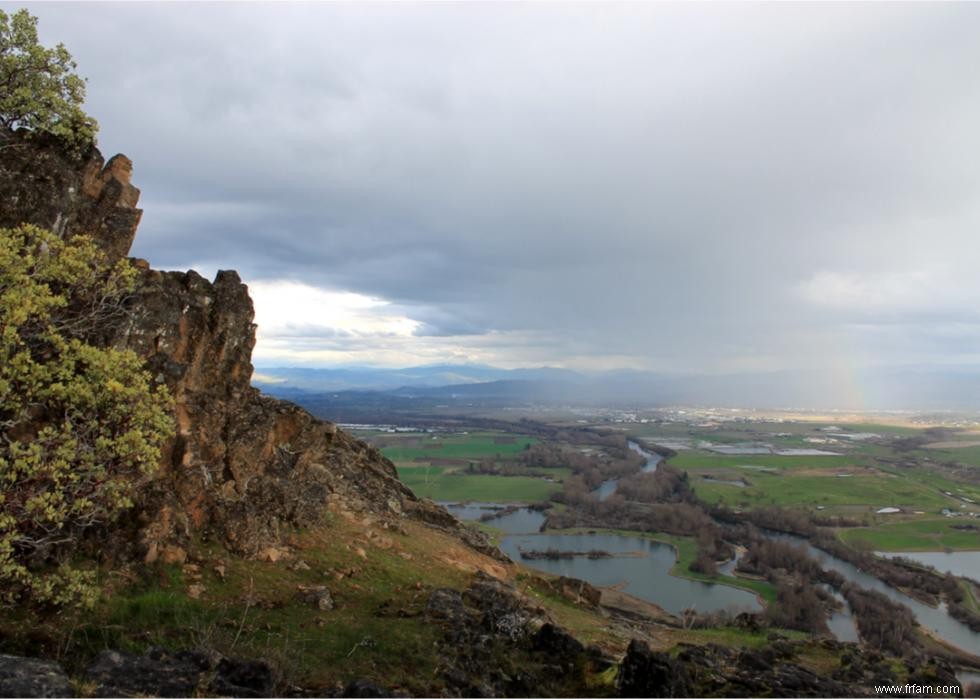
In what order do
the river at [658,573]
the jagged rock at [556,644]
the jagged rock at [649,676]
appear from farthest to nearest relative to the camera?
the river at [658,573]
the jagged rock at [556,644]
the jagged rock at [649,676]

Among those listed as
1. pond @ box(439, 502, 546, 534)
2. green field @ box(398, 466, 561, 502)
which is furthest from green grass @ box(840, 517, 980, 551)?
green field @ box(398, 466, 561, 502)

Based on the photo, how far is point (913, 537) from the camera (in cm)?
8500

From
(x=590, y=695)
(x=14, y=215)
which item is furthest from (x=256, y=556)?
(x=14, y=215)

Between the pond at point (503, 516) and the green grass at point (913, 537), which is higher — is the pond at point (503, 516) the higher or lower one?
the lower one

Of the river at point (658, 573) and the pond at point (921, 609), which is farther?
the river at point (658, 573)

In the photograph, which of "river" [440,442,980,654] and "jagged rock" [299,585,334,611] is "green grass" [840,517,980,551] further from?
"jagged rock" [299,585,334,611]

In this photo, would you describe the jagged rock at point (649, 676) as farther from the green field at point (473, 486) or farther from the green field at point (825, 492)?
the green field at point (825, 492)

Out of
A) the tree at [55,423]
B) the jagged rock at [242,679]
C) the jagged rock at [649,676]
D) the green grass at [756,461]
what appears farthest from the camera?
the green grass at [756,461]

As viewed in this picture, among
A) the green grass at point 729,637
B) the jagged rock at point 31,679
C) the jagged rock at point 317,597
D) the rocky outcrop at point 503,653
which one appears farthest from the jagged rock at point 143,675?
the green grass at point 729,637

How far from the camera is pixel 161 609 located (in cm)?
1350
